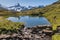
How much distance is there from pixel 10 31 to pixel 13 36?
4.81 metres

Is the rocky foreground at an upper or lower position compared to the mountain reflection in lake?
upper

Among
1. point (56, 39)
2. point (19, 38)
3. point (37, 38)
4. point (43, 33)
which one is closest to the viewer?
point (56, 39)

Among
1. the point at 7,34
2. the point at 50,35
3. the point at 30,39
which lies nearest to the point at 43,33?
the point at 50,35

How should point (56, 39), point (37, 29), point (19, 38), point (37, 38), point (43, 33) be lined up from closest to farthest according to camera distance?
point (56, 39), point (19, 38), point (37, 38), point (43, 33), point (37, 29)

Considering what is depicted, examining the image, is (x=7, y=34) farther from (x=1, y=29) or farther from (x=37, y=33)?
(x=37, y=33)

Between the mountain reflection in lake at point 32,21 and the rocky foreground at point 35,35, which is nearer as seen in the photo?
the rocky foreground at point 35,35

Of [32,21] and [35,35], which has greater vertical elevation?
[35,35]

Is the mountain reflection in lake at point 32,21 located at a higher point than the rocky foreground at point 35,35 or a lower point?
lower

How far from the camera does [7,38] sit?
46125 millimetres

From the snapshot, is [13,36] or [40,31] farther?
[40,31]

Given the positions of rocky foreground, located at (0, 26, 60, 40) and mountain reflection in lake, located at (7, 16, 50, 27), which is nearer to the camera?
rocky foreground, located at (0, 26, 60, 40)

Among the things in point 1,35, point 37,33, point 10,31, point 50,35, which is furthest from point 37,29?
point 1,35

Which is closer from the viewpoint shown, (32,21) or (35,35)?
(35,35)

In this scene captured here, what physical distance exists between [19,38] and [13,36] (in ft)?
4.61
